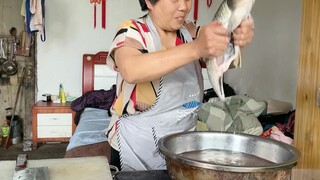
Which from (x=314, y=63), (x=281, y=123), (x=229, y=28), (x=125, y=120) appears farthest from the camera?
(x=281, y=123)

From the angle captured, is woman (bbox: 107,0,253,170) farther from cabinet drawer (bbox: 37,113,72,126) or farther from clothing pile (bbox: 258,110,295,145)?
cabinet drawer (bbox: 37,113,72,126)

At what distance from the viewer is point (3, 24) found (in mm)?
4504

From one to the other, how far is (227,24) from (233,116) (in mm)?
2316

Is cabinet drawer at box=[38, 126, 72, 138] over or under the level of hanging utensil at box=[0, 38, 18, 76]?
under

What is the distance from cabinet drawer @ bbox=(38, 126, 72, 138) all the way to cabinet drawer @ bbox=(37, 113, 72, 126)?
0.16 feet

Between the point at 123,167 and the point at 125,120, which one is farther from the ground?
the point at 125,120

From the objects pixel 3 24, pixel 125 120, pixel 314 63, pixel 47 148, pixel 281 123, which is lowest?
pixel 47 148

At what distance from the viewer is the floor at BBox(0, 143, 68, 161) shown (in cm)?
399

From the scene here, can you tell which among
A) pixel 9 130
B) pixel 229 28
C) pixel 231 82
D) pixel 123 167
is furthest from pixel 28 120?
pixel 229 28

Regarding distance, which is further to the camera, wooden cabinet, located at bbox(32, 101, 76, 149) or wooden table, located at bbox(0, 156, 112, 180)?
wooden cabinet, located at bbox(32, 101, 76, 149)

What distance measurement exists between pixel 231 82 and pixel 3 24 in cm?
291

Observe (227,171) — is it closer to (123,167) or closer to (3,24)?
(123,167)

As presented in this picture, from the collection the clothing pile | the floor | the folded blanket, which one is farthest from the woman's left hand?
the floor

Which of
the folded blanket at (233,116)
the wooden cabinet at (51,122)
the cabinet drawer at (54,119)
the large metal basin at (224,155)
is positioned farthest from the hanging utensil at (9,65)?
the large metal basin at (224,155)
